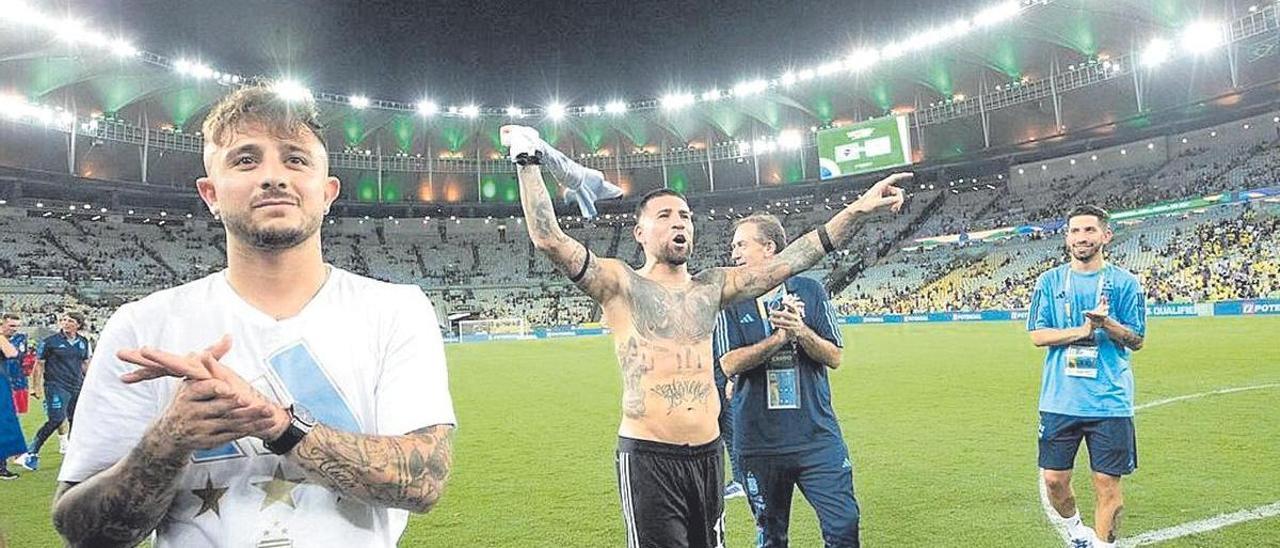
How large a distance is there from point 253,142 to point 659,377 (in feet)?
8.15

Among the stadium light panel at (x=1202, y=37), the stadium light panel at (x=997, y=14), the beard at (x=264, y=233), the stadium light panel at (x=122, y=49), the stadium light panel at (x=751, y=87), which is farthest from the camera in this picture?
the stadium light panel at (x=751, y=87)

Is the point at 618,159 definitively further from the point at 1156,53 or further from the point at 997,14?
the point at 1156,53

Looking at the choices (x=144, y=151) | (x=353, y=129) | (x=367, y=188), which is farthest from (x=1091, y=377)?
(x=367, y=188)

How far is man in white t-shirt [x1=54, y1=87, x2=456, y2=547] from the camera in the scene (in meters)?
1.60

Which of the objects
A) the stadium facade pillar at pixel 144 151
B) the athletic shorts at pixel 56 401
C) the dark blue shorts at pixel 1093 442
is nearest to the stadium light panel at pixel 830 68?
the stadium facade pillar at pixel 144 151

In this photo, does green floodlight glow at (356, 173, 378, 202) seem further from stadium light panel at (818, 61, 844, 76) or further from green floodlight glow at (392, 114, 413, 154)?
stadium light panel at (818, 61, 844, 76)

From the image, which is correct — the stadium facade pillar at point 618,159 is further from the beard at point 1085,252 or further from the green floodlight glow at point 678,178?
the beard at point 1085,252

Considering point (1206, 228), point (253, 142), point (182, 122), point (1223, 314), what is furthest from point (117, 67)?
point (1206, 228)

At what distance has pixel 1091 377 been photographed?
16.1 ft

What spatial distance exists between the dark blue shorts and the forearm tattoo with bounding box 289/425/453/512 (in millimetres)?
4488

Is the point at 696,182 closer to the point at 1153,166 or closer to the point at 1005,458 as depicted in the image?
the point at 1153,166

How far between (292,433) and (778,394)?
3.41 m

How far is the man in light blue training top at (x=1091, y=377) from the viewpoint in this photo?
4.77 meters

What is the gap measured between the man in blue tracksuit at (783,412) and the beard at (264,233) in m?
2.97
